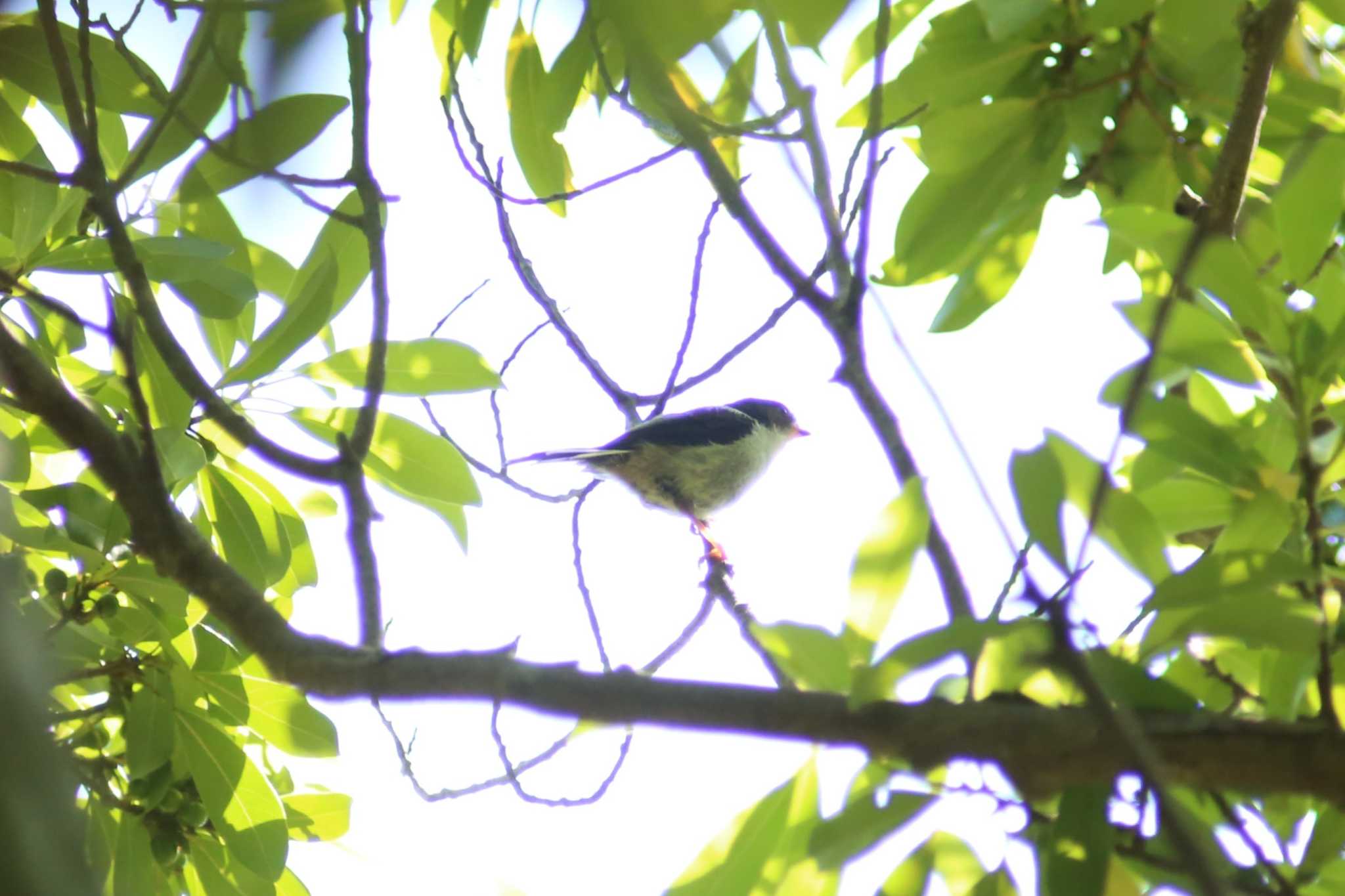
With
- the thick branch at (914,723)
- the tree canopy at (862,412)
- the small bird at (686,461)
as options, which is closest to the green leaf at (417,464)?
the tree canopy at (862,412)

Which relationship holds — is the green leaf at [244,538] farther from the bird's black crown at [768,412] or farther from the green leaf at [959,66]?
the bird's black crown at [768,412]

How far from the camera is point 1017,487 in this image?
1.26 m

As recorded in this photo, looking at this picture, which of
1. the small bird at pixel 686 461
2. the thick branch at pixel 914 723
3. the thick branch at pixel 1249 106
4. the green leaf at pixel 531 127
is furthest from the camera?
the small bird at pixel 686 461

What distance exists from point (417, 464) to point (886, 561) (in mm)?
1589

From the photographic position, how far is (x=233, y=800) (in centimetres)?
238

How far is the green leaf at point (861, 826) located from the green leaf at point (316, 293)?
4.96 ft

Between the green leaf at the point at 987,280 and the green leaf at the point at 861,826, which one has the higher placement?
the green leaf at the point at 987,280

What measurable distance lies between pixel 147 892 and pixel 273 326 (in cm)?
115

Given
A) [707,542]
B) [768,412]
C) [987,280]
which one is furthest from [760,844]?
[768,412]

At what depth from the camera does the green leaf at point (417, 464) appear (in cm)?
269

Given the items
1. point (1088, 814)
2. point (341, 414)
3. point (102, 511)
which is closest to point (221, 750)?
point (102, 511)

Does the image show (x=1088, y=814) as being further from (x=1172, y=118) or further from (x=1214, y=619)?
(x=1172, y=118)

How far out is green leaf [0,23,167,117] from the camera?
87.9 inches

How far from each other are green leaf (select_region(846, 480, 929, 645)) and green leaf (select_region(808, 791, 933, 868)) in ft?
0.67
